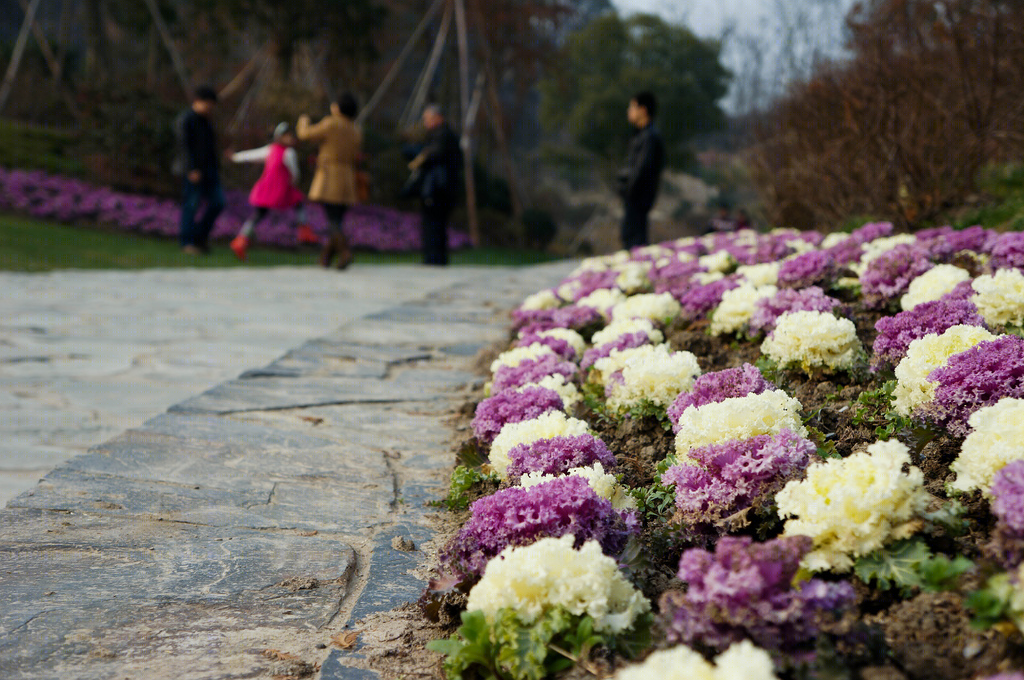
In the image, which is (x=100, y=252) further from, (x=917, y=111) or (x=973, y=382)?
(x=973, y=382)

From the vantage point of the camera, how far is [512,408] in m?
2.57

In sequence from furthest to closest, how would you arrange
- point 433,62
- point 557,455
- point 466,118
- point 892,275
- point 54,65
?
point 466,118
point 54,65
point 433,62
point 892,275
point 557,455

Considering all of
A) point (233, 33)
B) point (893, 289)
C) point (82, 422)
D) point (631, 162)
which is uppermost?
point (233, 33)

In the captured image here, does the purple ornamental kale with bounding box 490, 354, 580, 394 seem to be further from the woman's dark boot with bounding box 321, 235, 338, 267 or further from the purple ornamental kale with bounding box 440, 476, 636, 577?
the woman's dark boot with bounding box 321, 235, 338, 267

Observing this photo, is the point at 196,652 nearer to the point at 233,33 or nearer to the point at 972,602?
the point at 972,602

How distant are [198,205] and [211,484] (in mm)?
8520

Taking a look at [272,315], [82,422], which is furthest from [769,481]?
[272,315]

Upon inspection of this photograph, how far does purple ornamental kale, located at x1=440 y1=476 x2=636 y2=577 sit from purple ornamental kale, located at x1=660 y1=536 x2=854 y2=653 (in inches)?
12.9

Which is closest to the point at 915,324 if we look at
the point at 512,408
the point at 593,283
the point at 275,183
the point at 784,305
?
the point at 784,305

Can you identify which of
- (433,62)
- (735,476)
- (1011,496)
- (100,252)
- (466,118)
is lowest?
(100,252)

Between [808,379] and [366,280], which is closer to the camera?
[808,379]

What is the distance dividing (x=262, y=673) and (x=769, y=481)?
106 cm

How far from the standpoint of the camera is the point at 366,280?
8.77 meters

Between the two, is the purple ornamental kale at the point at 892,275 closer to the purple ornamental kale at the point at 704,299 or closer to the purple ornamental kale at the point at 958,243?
the purple ornamental kale at the point at 958,243
